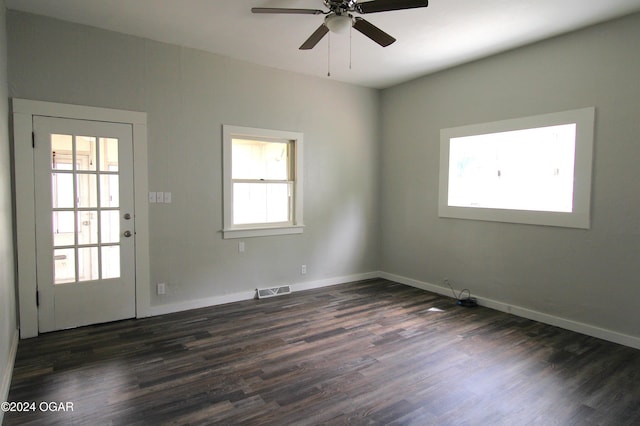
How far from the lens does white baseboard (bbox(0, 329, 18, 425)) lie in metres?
2.27

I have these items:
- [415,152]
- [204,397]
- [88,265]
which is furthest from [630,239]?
[88,265]

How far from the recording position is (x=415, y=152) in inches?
208

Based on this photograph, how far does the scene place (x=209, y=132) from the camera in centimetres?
Result: 431

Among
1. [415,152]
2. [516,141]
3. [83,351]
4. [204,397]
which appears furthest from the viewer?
[415,152]

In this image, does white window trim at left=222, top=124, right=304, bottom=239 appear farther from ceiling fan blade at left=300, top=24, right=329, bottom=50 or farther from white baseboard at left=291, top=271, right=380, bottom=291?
ceiling fan blade at left=300, top=24, right=329, bottom=50

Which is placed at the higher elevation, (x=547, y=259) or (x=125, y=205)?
(x=125, y=205)

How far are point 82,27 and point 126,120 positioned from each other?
0.95 metres

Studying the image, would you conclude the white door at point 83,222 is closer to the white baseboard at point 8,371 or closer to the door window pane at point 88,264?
the door window pane at point 88,264

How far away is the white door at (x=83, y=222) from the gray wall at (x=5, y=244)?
0.91ft

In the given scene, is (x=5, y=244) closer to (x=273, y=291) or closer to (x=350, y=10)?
(x=273, y=291)

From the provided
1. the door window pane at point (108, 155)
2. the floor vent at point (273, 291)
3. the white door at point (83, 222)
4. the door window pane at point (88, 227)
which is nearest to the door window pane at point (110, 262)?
the white door at point (83, 222)

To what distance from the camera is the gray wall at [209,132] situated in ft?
11.5

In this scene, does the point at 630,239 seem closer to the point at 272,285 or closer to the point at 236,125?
the point at 272,285

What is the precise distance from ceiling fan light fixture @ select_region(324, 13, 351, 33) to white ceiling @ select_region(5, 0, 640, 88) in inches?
20.2
